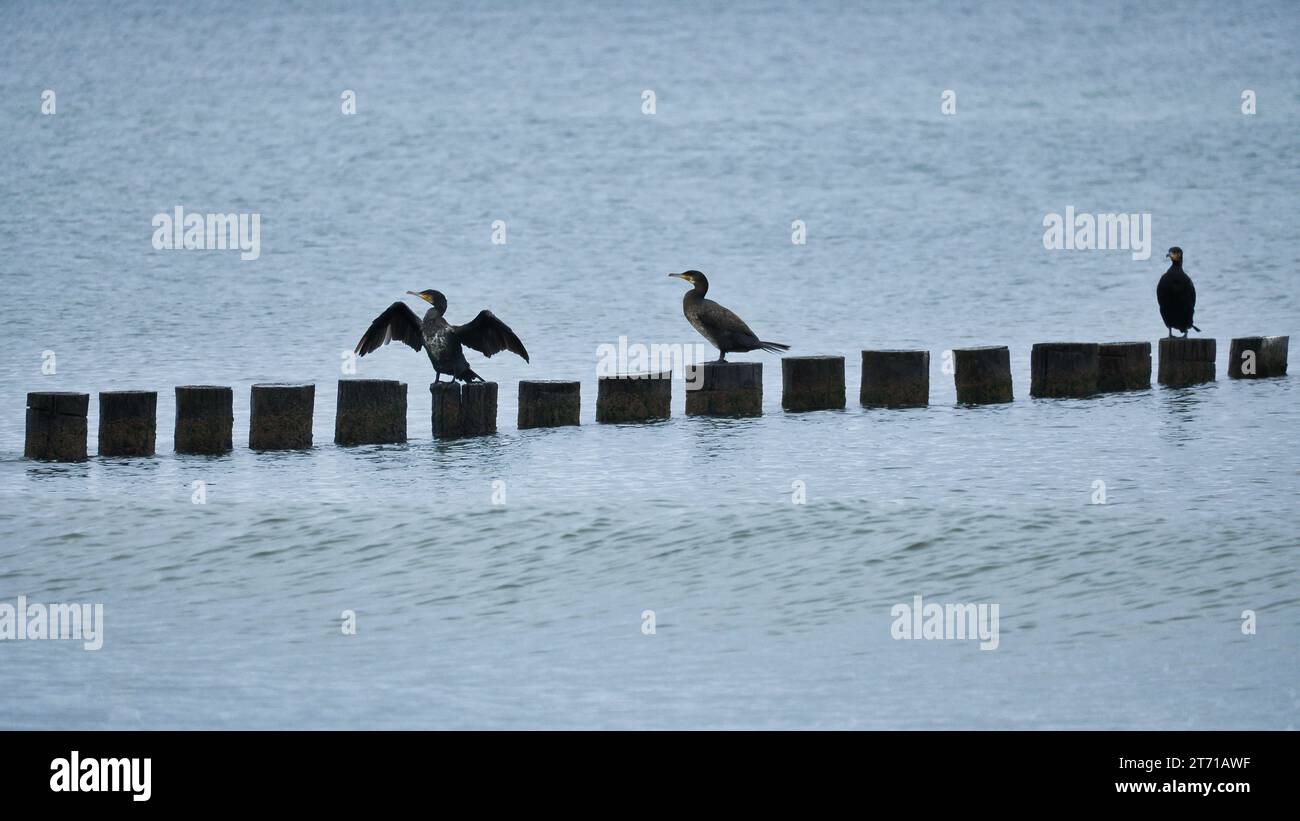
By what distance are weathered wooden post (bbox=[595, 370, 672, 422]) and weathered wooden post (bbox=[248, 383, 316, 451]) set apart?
2.45 m

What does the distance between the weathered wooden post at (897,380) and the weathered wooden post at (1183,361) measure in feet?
9.05

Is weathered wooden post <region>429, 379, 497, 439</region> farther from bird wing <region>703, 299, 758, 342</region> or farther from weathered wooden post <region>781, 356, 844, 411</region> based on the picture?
weathered wooden post <region>781, 356, 844, 411</region>

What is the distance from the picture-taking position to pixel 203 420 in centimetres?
1358

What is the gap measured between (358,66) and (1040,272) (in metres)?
33.5

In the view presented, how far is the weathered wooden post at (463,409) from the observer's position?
13977 mm

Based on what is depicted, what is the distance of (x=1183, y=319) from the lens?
17.7 m

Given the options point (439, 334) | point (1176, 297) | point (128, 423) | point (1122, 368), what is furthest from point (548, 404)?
point (1176, 297)

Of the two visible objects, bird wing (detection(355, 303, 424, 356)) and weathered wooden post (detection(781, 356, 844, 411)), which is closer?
bird wing (detection(355, 303, 424, 356))

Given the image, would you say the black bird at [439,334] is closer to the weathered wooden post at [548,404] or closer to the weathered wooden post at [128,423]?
the weathered wooden post at [548,404]

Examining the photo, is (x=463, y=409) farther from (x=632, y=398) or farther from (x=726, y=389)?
(x=726, y=389)

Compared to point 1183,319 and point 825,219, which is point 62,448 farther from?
point 825,219

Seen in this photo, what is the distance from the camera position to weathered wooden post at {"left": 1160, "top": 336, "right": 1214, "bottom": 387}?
56.2 ft

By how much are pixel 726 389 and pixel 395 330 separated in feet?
9.36

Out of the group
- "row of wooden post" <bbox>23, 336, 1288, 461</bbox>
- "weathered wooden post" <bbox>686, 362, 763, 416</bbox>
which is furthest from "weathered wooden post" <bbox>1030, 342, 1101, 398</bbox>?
"weathered wooden post" <bbox>686, 362, 763, 416</bbox>
